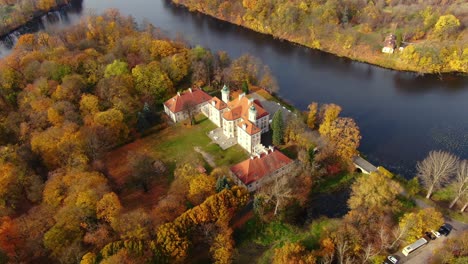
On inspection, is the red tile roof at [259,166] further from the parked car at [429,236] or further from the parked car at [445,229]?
the parked car at [445,229]

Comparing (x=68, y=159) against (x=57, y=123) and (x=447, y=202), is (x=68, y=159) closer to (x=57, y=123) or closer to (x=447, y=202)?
(x=57, y=123)

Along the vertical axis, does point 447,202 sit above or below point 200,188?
below

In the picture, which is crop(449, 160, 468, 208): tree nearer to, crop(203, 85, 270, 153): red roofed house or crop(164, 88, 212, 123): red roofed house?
crop(203, 85, 270, 153): red roofed house

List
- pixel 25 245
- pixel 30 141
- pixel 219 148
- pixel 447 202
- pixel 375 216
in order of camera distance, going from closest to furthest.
→ pixel 25 245
pixel 375 216
pixel 447 202
pixel 30 141
pixel 219 148

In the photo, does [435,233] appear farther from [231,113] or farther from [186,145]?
[186,145]

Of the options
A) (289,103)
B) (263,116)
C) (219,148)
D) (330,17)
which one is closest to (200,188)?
(219,148)

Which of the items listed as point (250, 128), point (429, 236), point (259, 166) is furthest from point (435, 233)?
point (250, 128)
